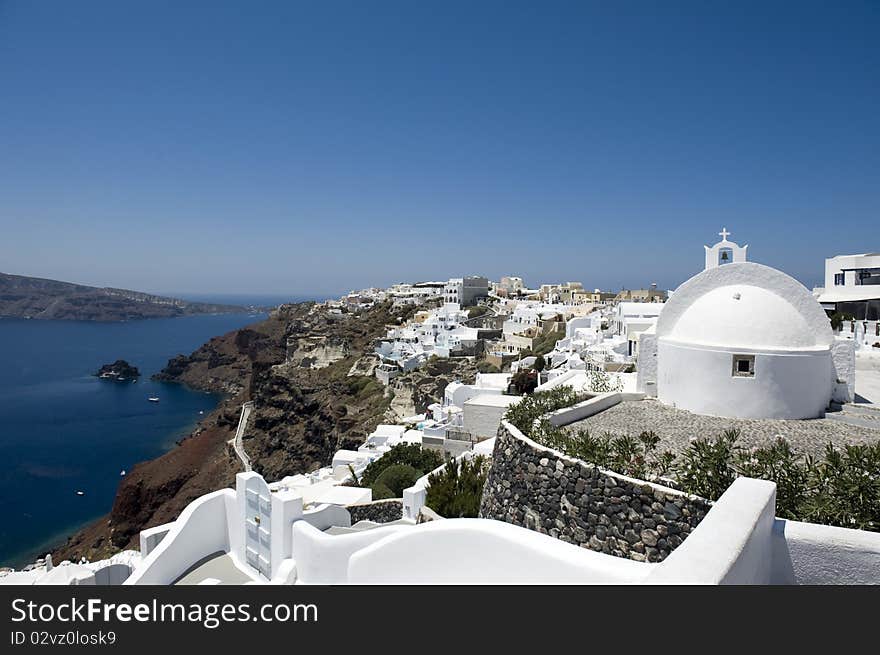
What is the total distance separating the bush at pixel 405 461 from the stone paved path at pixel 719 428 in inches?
359

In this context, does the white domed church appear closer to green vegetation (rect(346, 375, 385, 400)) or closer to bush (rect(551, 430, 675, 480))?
bush (rect(551, 430, 675, 480))

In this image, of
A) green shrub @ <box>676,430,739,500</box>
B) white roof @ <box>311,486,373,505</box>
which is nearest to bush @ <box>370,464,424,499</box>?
white roof @ <box>311,486,373,505</box>

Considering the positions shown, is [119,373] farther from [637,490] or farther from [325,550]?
[637,490]

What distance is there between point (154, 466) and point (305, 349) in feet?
69.0

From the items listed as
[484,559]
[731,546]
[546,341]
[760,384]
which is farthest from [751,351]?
[546,341]

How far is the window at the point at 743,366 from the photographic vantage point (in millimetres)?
8566

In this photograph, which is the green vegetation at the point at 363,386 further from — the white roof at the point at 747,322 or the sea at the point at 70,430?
the white roof at the point at 747,322

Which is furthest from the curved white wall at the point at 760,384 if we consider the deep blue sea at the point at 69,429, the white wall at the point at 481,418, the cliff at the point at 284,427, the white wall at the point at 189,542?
the deep blue sea at the point at 69,429

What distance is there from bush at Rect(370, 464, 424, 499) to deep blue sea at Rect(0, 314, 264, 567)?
76.9ft

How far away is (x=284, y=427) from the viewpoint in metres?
40.8

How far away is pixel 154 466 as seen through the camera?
→ 37.1 meters

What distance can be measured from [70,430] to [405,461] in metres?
46.9
